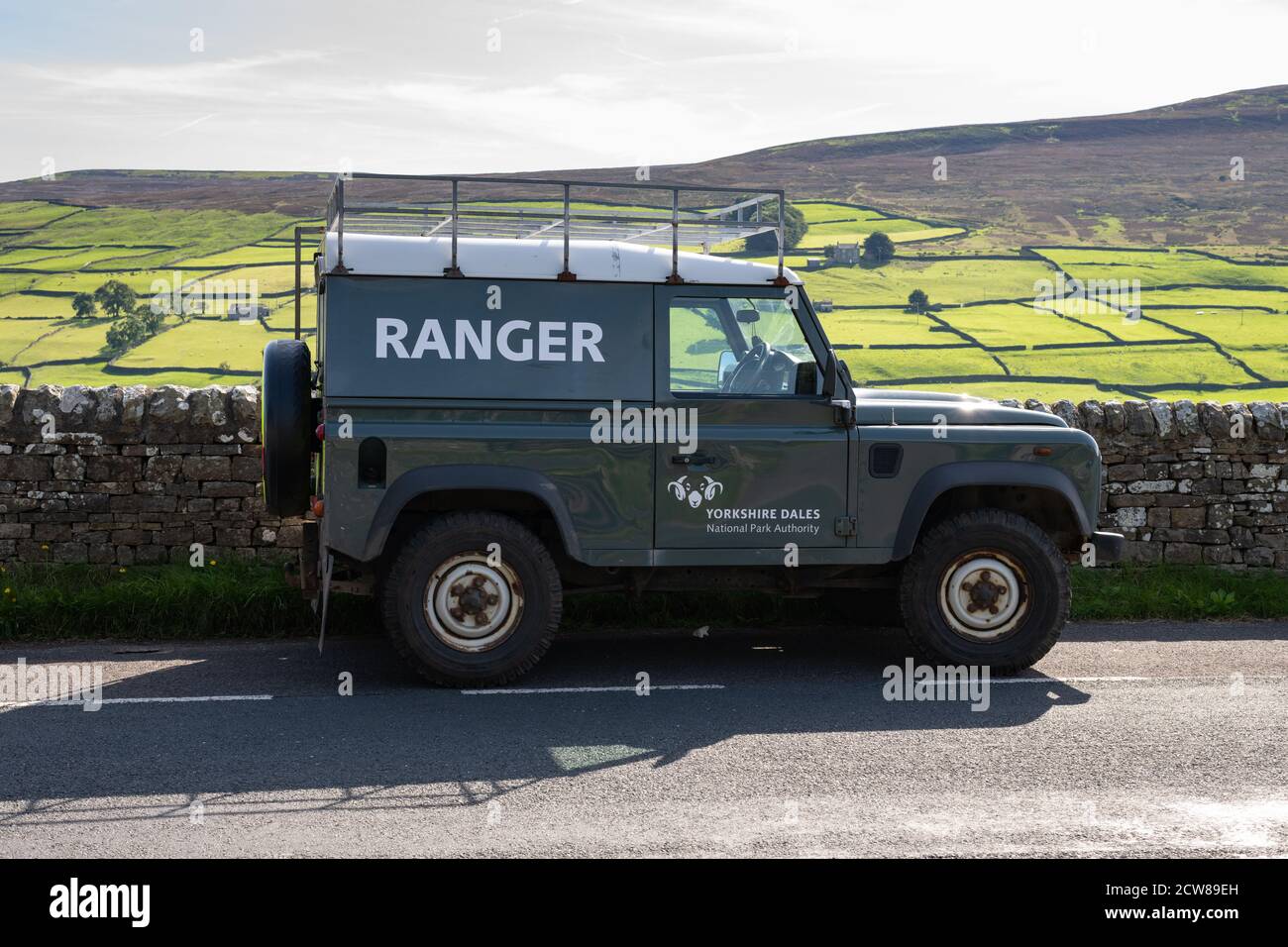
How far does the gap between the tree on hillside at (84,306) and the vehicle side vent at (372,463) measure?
47539mm

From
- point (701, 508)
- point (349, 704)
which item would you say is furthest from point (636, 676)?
point (349, 704)

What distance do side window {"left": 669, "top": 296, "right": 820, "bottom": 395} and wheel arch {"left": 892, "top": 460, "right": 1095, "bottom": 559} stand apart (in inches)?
34.9

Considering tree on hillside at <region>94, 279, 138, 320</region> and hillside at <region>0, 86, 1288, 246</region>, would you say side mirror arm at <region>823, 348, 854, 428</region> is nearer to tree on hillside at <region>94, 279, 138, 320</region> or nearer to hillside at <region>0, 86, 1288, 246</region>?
tree on hillside at <region>94, 279, 138, 320</region>

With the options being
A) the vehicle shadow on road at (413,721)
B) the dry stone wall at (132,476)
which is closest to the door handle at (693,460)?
the vehicle shadow on road at (413,721)

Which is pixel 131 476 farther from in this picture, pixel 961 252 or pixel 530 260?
pixel 961 252

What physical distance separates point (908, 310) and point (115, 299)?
31827mm

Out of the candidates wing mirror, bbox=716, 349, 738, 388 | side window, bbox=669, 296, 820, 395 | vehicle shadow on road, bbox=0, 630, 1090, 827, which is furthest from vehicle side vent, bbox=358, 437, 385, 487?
wing mirror, bbox=716, 349, 738, 388

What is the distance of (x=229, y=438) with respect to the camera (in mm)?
9367

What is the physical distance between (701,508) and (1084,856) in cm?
329

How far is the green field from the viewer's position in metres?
43.5

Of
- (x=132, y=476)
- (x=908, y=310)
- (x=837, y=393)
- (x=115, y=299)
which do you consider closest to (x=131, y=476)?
(x=132, y=476)

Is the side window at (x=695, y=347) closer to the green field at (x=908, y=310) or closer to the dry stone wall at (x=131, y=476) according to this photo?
the dry stone wall at (x=131, y=476)
